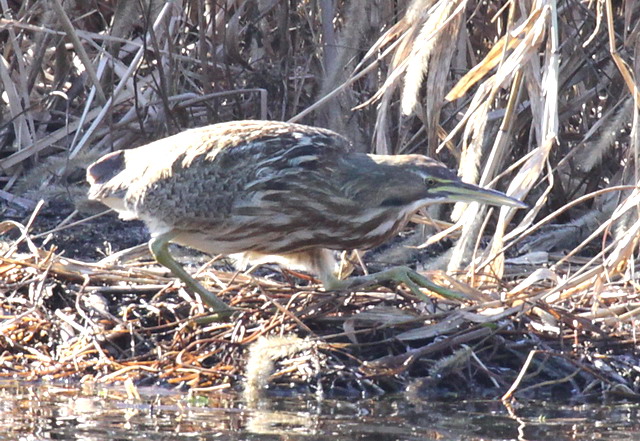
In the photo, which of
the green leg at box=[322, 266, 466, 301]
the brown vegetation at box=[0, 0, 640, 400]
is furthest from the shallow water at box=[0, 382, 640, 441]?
the green leg at box=[322, 266, 466, 301]

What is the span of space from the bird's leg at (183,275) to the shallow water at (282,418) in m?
0.42

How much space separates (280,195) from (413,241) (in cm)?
100

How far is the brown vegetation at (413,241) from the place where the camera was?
381 cm

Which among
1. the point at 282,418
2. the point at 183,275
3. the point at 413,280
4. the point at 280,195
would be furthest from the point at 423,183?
the point at 282,418

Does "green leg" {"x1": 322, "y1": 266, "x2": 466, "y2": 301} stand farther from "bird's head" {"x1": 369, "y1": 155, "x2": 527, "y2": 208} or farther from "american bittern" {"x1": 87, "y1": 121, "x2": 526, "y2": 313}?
"bird's head" {"x1": 369, "y1": 155, "x2": 527, "y2": 208}

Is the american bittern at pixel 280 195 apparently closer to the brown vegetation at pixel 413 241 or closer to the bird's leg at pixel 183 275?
the bird's leg at pixel 183 275

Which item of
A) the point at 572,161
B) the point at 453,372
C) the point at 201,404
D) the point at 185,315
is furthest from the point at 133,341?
the point at 572,161

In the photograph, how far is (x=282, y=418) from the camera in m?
3.32

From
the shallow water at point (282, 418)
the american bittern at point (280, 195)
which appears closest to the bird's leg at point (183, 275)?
the american bittern at point (280, 195)

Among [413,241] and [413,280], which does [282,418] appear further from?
[413,241]

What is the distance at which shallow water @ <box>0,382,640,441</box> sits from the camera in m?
3.09

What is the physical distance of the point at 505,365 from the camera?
3854mm

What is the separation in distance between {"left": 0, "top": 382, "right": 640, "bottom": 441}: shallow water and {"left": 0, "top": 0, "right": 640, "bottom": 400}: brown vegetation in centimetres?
17

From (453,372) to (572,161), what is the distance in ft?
5.37
